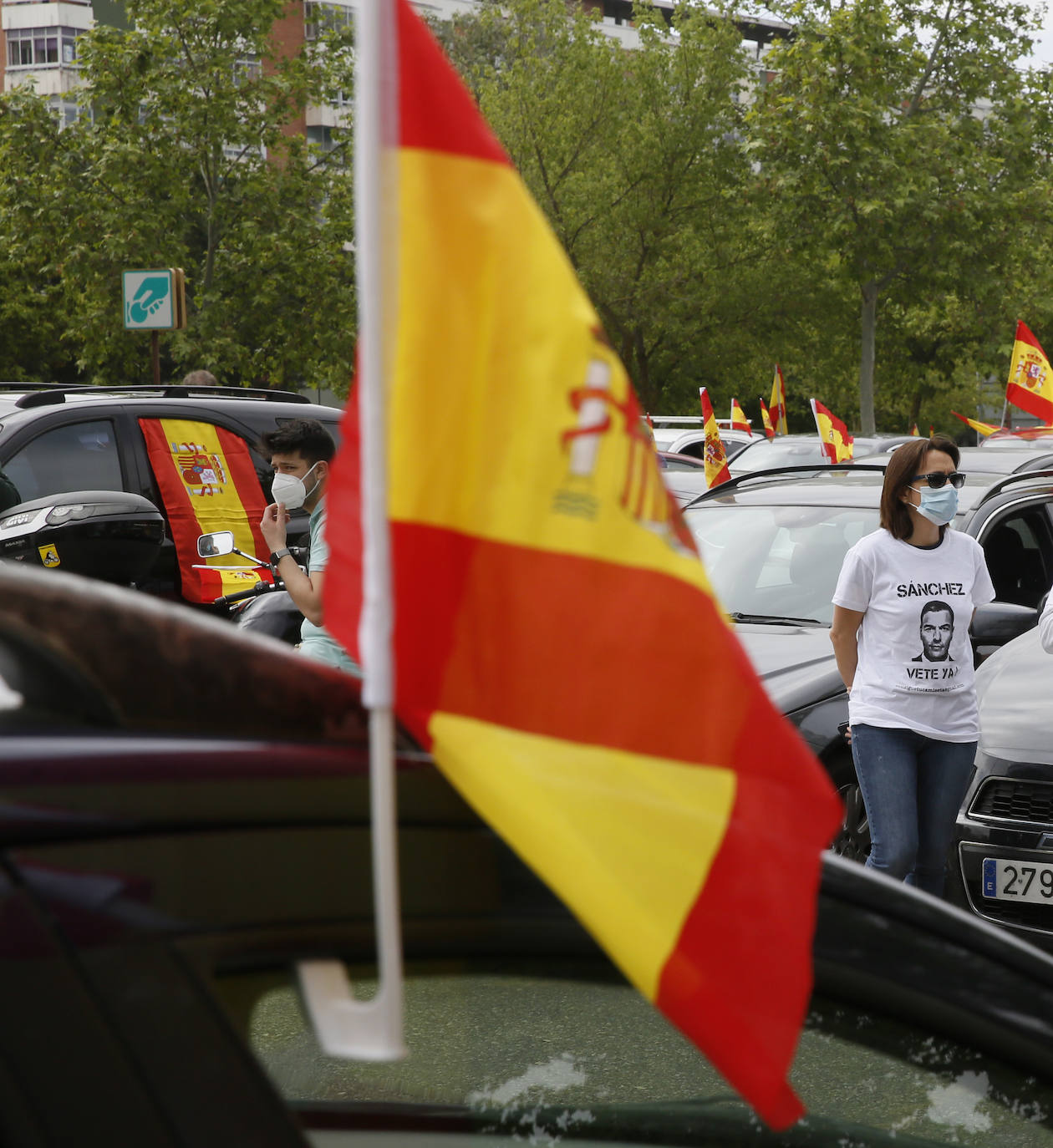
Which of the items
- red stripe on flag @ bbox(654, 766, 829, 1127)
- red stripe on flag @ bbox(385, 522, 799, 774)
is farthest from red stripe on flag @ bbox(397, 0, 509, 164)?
red stripe on flag @ bbox(654, 766, 829, 1127)

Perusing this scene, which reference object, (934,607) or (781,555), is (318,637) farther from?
(781,555)

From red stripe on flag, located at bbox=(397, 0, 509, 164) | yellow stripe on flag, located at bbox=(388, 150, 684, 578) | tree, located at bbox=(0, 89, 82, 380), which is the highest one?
tree, located at bbox=(0, 89, 82, 380)

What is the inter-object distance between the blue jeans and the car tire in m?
0.64

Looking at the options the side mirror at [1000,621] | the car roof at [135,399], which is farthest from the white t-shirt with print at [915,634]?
the car roof at [135,399]

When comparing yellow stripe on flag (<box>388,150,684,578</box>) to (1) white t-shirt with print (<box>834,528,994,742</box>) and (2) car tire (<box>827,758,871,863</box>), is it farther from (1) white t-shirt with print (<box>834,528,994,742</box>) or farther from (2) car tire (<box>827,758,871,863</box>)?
(2) car tire (<box>827,758,871,863</box>)

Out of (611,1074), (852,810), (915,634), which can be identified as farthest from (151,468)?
(611,1074)

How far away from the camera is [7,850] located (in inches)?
39.5

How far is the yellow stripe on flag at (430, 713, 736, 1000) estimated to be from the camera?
1160mm

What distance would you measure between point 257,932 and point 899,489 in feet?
13.0

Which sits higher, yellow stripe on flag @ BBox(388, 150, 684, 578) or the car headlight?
yellow stripe on flag @ BBox(388, 150, 684, 578)

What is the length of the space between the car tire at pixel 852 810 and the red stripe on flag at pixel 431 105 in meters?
4.50

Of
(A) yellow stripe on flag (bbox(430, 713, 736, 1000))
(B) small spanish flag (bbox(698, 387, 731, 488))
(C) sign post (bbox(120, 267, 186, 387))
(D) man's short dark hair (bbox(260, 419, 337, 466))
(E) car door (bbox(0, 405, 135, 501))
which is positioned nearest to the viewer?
(A) yellow stripe on flag (bbox(430, 713, 736, 1000))

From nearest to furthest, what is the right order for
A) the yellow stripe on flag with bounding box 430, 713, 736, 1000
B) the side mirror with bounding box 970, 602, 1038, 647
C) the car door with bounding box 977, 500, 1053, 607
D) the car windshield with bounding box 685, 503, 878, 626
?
the yellow stripe on flag with bounding box 430, 713, 736, 1000 → the side mirror with bounding box 970, 602, 1038, 647 → the car windshield with bounding box 685, 503, 878, 626 → the car door with bounding box 977, 500, 1053, 607

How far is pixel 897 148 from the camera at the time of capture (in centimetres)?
2419
